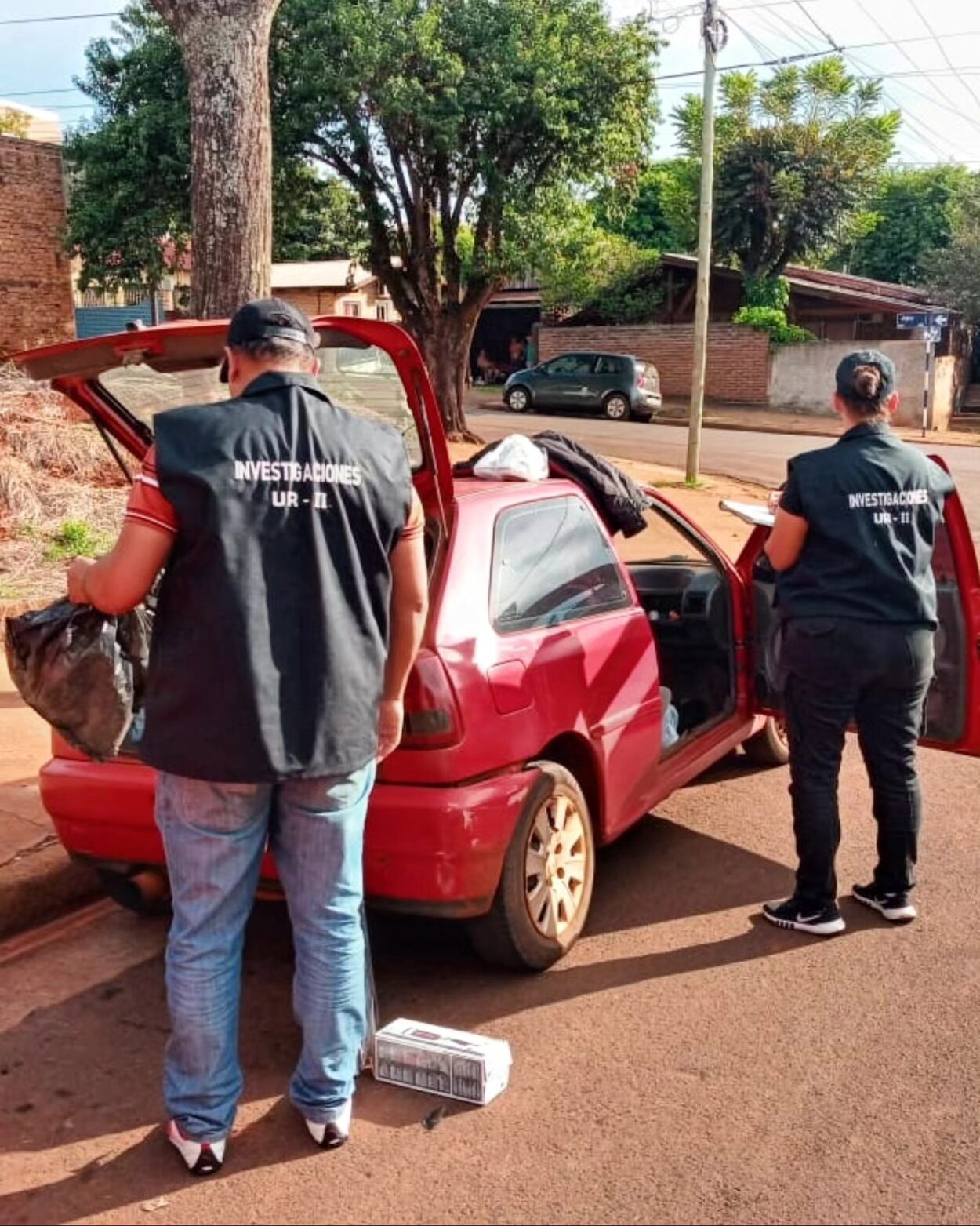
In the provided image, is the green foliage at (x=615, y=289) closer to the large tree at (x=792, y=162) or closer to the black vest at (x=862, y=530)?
the large tree at (x=792, y=162)

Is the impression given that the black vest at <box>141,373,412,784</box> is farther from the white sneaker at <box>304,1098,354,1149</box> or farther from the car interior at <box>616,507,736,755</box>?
the car interior at <box>616,507,736,755</box>

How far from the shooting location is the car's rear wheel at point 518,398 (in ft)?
95.6

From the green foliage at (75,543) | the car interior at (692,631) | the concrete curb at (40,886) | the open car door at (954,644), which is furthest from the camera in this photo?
the green foliage at (75,543)

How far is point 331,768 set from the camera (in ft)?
8.90

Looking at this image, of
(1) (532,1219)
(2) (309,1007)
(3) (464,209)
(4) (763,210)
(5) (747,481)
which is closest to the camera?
(1) (532,1219)

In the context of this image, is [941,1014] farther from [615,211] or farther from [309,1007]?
[615,211]

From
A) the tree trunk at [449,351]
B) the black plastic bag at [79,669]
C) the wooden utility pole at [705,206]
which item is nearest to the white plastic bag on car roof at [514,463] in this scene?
the black plastic bag at [79,669]

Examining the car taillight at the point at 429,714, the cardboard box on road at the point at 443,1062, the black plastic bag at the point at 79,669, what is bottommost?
the cardboard box on road at the point at 443,1062

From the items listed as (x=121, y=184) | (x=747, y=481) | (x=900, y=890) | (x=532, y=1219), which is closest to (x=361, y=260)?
(x=121, y=184)

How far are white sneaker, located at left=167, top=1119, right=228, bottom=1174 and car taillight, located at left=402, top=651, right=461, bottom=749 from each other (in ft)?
3.73

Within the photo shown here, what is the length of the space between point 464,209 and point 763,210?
52.4 feet

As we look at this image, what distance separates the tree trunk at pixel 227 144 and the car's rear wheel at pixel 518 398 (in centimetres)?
2240

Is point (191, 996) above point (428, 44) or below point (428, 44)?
below

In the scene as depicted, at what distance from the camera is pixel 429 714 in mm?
3441
